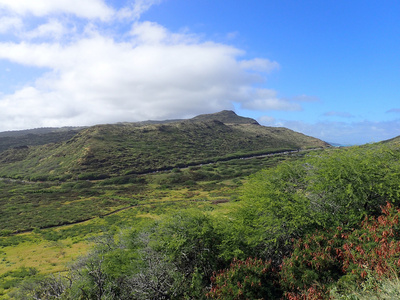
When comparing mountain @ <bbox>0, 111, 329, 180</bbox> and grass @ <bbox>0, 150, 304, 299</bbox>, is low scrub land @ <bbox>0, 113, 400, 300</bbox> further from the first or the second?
mountain @ <bbox>0, 111, 329, 180</bbox>

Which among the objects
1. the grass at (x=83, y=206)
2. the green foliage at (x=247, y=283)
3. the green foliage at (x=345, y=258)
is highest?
the green foliage at (x=345, y=258)

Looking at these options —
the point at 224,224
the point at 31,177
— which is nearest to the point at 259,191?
the point at 224,224

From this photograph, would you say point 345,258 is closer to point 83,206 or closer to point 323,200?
point 323,200

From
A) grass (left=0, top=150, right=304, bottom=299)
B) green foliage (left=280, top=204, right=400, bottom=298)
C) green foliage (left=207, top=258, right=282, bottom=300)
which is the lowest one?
grass (left=0, top=150, right=304, bottom=299)

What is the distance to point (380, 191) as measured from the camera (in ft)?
42.1

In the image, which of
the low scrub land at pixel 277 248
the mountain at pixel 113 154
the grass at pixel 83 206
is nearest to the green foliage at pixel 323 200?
the low scrub land at pixel 277 248

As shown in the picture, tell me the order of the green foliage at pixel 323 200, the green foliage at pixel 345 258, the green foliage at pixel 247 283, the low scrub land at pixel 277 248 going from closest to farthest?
the green foliage at pixel 345 258, the low scrub land at pixel 277 248, the green foliage at pixel 247 283, the green foliage at pixel 323 200

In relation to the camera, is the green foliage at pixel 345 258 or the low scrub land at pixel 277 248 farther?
the low scrub land at pixel 277 248

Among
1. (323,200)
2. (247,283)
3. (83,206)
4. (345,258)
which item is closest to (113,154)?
(83,206)

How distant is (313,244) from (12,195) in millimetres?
108045

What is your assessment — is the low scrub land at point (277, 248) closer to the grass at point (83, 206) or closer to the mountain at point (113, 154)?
the grass at point (83, 206)

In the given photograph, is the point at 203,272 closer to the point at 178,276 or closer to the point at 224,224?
the point at 178,276

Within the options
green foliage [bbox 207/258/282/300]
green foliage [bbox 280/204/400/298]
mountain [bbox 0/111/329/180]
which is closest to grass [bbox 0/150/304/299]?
green foliage [bbox 207/258/282/300]

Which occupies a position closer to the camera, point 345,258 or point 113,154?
point 345,258
